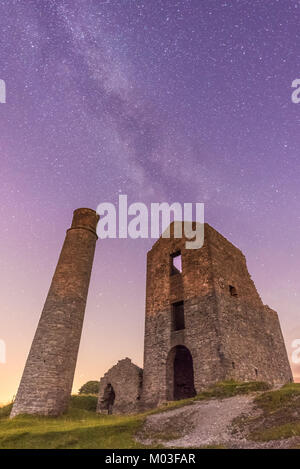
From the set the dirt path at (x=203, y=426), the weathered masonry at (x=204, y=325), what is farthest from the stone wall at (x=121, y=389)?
the dirt path at (x=203, y=426)

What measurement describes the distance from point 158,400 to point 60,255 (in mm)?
11234

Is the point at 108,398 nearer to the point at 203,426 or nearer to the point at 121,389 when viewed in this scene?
the point at 121,389

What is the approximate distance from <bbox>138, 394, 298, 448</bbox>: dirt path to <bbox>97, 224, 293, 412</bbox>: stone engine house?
433cm

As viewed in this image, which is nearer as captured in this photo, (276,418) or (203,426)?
(276,418)

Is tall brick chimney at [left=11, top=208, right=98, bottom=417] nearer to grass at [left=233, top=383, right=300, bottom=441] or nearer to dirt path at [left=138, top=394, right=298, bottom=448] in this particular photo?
dirt path at [left=138, top=394, right=298, bottom=448]

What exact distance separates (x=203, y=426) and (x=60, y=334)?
10.6m

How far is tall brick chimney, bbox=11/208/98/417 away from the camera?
1518 cm

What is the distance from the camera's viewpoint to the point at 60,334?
55.6 ft

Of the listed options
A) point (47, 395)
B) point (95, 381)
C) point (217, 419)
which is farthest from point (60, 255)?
point (95, 381)

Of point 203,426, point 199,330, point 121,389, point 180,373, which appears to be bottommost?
point 203,426

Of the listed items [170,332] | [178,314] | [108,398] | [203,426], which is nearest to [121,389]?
[108,398]

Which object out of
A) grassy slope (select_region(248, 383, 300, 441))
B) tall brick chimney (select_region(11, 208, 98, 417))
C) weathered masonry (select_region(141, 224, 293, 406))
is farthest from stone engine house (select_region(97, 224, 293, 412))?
grassy slope (select_region(248, 383, 300, 441))

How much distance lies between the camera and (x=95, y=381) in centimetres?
3391

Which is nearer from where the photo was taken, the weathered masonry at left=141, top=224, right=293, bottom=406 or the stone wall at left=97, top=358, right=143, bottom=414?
the weathered masonry at left=141, top=224, right=293, bottom=406
